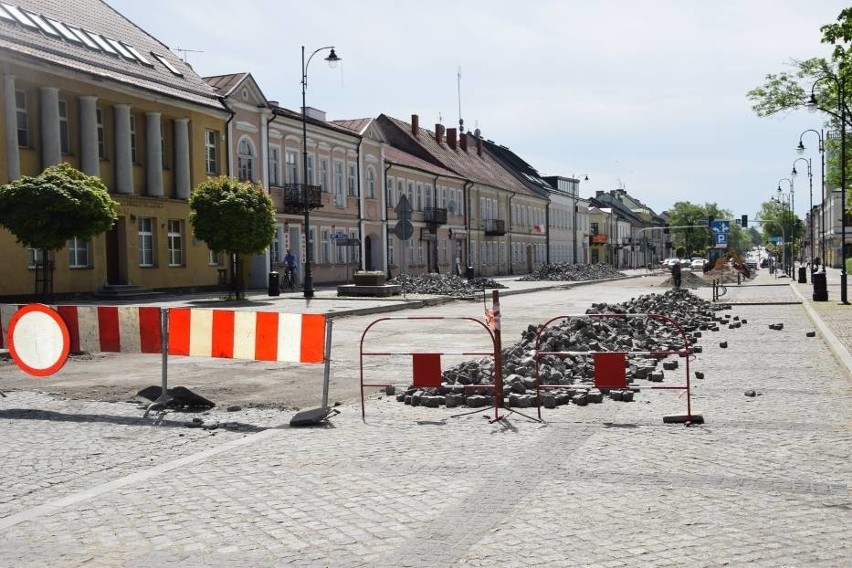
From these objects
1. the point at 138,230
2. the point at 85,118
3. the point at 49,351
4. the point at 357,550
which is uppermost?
the point at 85,118

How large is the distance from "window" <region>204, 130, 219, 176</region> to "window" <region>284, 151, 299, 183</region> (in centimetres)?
546

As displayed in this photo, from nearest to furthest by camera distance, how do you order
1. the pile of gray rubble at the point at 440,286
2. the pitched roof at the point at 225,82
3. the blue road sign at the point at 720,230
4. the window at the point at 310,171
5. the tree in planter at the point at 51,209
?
the tree in planter at the point at 51,209, the pile of gray rubble at the point at 440,286, the pitched roof at the point at 225,82, the window at the point at 310,171, the blue road sign at the point at 720,230

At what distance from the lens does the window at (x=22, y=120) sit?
28.7m

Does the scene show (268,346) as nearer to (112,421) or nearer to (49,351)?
(112,421)

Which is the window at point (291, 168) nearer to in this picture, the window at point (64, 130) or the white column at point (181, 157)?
the white column at point (181, 157)

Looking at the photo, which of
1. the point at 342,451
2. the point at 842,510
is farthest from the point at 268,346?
the point at 842,510

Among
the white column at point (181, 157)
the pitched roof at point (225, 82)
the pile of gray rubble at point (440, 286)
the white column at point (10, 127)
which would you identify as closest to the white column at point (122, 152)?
the white column at point (181, 157)

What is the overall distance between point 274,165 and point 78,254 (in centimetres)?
1428

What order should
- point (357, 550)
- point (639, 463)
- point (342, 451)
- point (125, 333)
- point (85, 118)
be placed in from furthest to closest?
point (85, 118)
point (125, 333)
point (342, 451)
point (639, 463)
point (357, 550)

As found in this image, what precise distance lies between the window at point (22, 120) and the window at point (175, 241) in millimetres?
7919

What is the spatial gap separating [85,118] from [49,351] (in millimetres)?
22941

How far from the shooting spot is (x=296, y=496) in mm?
6211

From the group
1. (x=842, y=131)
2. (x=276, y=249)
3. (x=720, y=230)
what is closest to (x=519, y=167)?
(x=720, y=230)

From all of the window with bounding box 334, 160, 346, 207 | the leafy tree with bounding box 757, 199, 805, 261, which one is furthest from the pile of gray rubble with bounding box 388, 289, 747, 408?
the leafy tree with bounding box 757, 199, 805, 261
